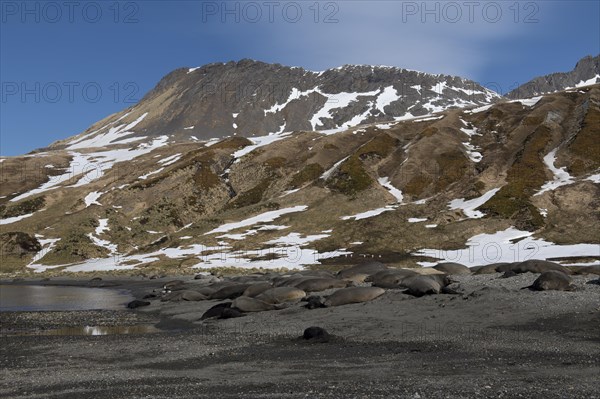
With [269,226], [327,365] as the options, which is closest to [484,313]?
[327,365]

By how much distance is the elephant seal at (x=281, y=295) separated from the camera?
3384 cm

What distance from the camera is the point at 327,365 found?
17.0 m

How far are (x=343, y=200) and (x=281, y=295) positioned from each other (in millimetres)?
67434

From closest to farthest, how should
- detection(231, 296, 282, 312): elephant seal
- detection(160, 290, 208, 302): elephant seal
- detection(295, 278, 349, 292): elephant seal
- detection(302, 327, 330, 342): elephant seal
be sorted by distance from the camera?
detection(302, 327, 330, 342): elephant seal → detection(231, 296, 282, 312): elephant seal → detection(295, 278, 349, 292): elephant seal → detection(160, 290, 208, 302): elephant seal

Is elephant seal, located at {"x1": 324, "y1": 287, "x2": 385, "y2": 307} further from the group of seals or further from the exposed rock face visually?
the exposed rock face

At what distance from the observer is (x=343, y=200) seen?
330ft

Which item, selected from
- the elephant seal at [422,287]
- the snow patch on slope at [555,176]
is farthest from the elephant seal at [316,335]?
the snow patch on slope at [555,176]

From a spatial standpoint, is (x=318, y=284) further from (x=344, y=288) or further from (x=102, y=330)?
(x=102, y=330)

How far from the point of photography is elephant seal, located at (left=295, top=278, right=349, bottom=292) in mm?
37312

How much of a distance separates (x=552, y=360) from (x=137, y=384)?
12592mm

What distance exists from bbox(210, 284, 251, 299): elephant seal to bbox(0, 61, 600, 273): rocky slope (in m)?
28.9

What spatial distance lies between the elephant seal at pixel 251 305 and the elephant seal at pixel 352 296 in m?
3.70

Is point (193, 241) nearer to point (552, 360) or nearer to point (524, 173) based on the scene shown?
point (524, 173)

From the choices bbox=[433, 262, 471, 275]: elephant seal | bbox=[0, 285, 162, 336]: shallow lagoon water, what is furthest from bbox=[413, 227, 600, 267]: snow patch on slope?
bbox=[0, 285, 162, 336]: shallow lagoon water
